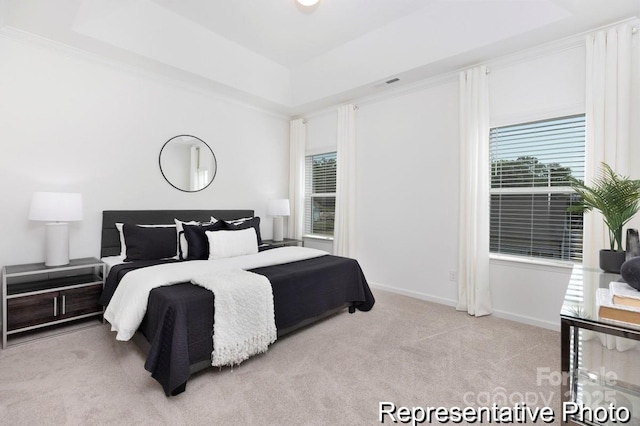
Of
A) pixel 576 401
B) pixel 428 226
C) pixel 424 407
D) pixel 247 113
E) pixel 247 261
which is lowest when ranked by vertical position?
pixel 424 407

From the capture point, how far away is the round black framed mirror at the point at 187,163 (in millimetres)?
4019

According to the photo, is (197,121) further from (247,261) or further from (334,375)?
(334,375)

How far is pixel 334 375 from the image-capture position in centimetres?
219

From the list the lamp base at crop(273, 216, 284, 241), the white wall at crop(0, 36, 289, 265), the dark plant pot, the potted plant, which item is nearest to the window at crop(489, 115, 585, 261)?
the potted plant

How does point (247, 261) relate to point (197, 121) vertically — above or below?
below

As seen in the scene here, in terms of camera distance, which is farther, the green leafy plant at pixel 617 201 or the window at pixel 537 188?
the window at pixel 537 188

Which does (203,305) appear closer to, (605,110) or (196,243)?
(196,243)

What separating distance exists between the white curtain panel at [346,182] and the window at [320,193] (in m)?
0.33

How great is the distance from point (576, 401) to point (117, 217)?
4.07 m

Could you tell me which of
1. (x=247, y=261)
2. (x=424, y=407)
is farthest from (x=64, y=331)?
(x=424, y=407)

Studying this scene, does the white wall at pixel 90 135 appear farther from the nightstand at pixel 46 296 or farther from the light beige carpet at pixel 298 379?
the light beige carpet at pixel 298 379

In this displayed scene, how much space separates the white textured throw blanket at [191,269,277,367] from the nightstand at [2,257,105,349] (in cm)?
136

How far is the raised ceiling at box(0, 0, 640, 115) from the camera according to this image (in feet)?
9.05

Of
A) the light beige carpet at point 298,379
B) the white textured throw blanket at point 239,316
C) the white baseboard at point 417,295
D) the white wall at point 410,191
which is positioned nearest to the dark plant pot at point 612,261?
the light beige carpet at point 298,379
